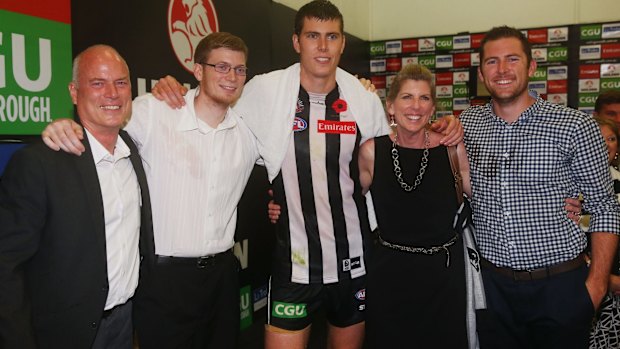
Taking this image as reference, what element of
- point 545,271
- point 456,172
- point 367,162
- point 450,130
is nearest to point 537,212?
point 545,271

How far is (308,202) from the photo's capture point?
2312 mm

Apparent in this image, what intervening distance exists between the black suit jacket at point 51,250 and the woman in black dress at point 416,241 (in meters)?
1.15

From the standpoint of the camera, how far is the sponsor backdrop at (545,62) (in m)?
5.50

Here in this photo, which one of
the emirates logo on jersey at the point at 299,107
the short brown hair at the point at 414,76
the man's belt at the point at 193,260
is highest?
the short brown hair at the point at 414,76

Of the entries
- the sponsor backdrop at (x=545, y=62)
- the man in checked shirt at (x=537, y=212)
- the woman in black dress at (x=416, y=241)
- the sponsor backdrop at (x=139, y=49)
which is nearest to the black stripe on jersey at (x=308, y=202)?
the woman in black dress at (x=416, y=241)

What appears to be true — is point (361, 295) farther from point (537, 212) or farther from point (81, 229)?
point (81, 229)

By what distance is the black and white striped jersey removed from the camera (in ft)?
7.57

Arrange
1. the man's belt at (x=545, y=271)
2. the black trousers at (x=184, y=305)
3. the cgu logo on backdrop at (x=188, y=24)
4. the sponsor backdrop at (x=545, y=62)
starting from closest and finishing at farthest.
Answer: the black trousers at (x=184, y=305) < the man's belt at (x=545, y=271) < the cgu logo on backdrop at (x=188, y=24) < the sponsor backdrop at (x=545, y=62)

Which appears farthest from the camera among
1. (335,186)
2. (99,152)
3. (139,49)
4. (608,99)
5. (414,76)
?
(608,99)

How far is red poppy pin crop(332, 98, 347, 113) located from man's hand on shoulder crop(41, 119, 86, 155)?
1.11 meters

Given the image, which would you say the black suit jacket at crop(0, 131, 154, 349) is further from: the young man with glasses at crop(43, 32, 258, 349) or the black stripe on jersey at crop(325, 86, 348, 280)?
the black stripe on jersey at crop(325, 86, 348, 280)

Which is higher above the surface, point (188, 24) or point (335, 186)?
point (188, 24)

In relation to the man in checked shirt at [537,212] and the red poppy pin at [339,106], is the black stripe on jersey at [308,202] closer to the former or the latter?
the red poppy pin at [339,106]

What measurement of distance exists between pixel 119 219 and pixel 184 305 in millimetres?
473
